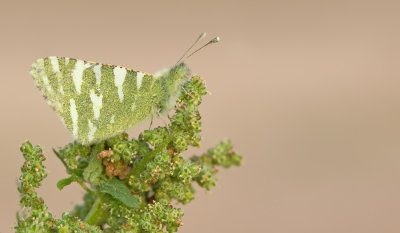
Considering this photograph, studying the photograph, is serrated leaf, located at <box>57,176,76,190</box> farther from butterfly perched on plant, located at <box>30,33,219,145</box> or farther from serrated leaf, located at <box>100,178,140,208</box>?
butterfly perched on plant, located at <box>30,33,219,145</box>

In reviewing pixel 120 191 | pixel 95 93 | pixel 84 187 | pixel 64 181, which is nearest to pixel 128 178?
pixel 120 191

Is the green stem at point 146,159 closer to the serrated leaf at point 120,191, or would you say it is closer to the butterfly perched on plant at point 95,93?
the serrated leaf at point 120,191

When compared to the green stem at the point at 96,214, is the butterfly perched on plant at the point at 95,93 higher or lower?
higher

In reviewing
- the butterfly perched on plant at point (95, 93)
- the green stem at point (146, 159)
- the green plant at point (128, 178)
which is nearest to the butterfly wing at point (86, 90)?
the butterfly perched on plant at point (95, 93)

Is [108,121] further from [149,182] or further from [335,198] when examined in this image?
[335,198]

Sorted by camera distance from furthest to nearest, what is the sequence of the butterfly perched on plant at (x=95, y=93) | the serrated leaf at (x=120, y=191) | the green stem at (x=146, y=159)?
the butterfly perched on plant at (x=95, y=93) < the green stem at (x=146, y=159) < the serrated leaf at (x=120, y=191)

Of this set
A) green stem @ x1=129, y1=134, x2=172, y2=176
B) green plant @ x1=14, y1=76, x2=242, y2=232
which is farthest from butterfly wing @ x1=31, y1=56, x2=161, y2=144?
green stem @ x1=129, y1=134, x2=172, y2=176

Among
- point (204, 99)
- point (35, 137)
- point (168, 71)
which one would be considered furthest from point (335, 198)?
point (168, 71)
